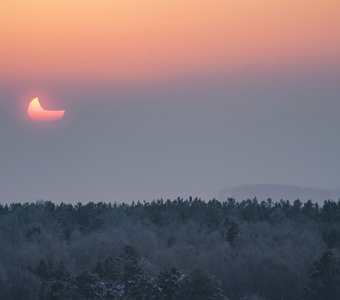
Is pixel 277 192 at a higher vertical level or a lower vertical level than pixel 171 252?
higher

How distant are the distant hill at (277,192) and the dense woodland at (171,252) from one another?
116 m

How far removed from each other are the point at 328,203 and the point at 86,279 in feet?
64.5

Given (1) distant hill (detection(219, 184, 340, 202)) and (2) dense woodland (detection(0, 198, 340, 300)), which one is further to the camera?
(1) distant hill (detection(219, 184, 340, 202))

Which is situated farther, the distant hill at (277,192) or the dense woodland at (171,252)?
the distant hill at (277,192)

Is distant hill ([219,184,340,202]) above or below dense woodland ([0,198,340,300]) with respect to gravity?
above

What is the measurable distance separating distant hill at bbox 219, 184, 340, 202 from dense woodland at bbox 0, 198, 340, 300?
380 feet

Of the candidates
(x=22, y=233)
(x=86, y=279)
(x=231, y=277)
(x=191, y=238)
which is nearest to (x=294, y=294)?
(x=231, y=277)

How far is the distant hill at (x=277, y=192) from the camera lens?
162 meters

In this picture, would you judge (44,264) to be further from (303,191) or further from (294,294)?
(303,191)

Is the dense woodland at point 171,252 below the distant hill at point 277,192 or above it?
below

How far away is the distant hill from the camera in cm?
16150

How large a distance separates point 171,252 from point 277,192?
13772 cm

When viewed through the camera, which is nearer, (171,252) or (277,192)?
(171,252)

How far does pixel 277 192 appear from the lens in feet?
551
